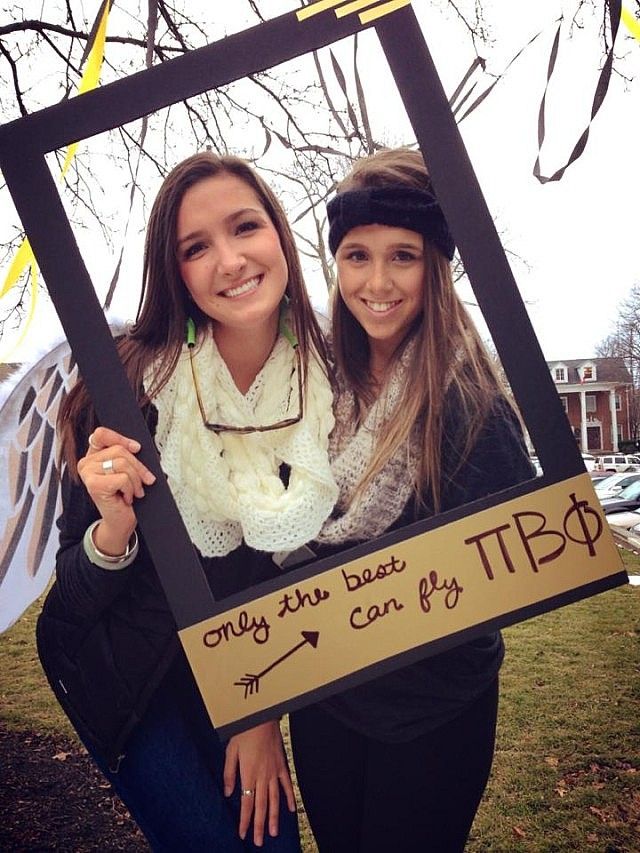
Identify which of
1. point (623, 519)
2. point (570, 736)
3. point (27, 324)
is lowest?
point (570, 736)

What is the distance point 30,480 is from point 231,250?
2.12ft

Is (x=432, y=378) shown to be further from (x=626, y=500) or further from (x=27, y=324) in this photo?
(x=27, y=324)

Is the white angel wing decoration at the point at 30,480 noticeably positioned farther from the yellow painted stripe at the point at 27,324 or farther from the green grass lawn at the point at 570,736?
the green grass lawn at the point at 570,736

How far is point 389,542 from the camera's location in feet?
2.90

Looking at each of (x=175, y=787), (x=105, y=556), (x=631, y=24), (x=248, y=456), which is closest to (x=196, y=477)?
(x=248, y=456)

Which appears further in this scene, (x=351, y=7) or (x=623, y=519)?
(x=623, y=519)

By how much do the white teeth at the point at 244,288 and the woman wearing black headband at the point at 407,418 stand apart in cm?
12

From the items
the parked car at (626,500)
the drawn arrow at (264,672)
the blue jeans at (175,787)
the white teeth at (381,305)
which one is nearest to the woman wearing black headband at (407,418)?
the white teeth at (381,305)

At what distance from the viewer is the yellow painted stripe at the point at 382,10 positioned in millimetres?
879

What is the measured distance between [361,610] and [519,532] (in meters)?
0.23

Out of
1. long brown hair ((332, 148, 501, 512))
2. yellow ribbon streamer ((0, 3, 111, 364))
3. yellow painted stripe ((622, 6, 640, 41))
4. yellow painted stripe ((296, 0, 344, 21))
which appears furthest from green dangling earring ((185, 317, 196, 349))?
yellow painted stripe ((622, 6, 640, 41))

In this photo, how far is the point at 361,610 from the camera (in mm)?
884

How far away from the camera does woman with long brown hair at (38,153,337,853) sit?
94cm

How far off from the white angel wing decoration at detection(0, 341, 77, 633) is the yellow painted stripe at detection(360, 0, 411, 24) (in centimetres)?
74
